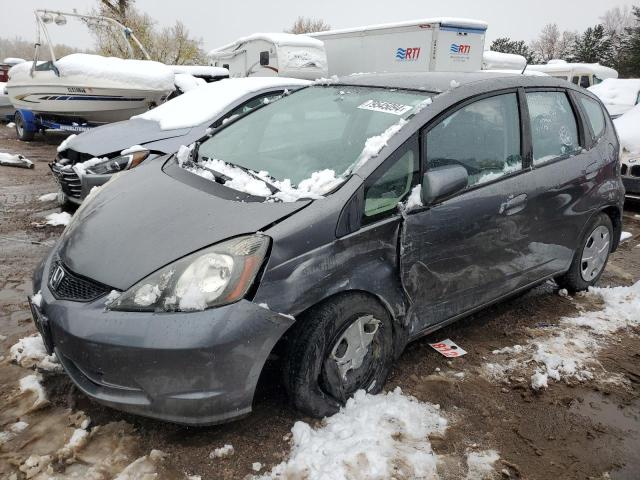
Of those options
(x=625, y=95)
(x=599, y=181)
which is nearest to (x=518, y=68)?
(x=625, y=95)

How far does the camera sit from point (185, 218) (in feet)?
7.93

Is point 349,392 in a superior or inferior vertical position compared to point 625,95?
inferior

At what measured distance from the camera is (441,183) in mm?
2574

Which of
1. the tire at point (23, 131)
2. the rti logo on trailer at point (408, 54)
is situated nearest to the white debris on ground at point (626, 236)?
the rti logo on trailer at point (408, 54)

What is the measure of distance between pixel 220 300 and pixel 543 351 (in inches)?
86.0

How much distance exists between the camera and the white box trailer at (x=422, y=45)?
11336mm

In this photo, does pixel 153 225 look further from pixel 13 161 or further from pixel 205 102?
pixel 13 161

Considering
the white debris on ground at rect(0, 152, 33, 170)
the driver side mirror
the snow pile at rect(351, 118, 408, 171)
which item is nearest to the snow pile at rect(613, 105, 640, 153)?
the driver side mirror

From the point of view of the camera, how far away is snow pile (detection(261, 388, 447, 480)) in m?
2.16

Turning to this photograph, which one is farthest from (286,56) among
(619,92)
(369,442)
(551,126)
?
(369,442)

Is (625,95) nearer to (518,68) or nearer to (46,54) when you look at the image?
(518,68)

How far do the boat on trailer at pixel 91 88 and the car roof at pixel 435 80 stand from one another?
6.91 meters

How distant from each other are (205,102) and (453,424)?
462 centimetres

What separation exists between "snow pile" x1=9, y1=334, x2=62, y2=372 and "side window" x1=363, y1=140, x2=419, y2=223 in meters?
1.81
